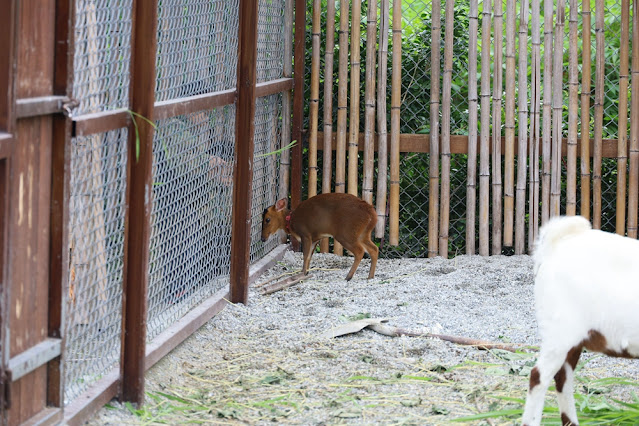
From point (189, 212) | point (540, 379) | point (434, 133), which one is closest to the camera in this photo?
point (540, 379)

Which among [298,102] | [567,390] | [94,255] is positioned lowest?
[567,390]

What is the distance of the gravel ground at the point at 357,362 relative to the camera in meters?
4.50

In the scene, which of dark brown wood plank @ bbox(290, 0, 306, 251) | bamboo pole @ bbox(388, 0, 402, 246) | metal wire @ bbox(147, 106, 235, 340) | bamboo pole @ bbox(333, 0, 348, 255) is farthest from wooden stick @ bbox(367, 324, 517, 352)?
dark brown wood plank @ bbox(290, 0, 306, 251)

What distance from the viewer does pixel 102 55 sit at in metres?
4.18

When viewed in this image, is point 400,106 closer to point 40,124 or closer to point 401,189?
point 401,189

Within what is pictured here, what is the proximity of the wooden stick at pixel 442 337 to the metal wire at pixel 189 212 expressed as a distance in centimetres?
118

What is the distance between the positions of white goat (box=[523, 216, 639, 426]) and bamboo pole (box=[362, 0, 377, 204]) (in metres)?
4.50

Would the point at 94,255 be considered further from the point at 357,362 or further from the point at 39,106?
the point at 357,362

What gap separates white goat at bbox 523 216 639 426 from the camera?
143 inches

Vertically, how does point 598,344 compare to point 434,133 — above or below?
below

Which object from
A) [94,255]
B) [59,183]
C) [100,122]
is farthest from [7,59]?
[94,255]

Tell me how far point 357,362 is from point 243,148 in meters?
1.81

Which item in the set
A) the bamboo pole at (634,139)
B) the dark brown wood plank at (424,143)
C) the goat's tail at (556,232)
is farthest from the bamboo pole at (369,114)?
the goat's tail at (556,232)

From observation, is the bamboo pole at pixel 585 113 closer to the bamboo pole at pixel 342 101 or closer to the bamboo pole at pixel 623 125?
the bamboo pole at pixel 623 125
